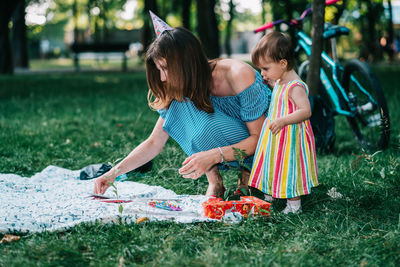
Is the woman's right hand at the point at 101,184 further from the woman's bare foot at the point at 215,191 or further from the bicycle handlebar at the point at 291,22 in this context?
the bicycle handlebar at the point at 291,22

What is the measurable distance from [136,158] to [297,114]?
1033 millimetres

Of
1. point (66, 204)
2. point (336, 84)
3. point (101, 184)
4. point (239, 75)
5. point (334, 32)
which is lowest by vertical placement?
point (66, 204)

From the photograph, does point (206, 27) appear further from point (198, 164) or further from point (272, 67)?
point (198, 164)

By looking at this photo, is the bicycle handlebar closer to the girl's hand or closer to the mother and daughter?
the mother and daughter

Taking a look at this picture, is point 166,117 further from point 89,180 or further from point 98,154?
point 98,154

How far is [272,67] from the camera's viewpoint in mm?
2572

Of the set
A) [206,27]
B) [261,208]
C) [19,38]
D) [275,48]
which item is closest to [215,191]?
[261,208]

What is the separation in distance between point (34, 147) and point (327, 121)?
2730 millimetres

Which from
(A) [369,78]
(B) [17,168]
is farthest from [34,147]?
(A) [369,78]

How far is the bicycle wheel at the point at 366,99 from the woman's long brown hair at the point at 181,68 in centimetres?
165

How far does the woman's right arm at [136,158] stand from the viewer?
2.71 m

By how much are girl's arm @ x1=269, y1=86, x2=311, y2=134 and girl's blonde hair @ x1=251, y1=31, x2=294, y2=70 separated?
197 mm

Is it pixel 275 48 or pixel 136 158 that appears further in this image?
pixel 136 158

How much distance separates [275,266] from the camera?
183cm
